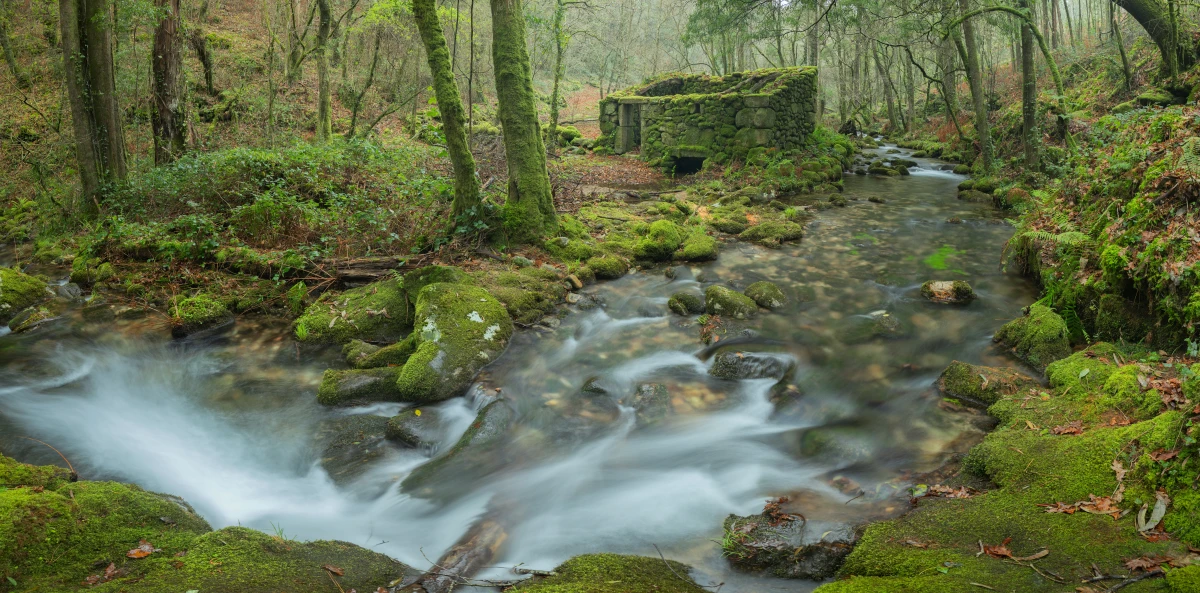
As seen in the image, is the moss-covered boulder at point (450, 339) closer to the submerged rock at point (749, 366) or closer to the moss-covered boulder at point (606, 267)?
the moss-covered boulder at point (606, 267)

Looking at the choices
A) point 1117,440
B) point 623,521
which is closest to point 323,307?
point 623,521

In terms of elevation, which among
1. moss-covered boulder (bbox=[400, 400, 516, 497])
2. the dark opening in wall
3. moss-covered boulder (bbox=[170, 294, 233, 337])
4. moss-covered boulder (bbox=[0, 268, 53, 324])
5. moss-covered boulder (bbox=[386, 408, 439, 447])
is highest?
the dark opening in wall

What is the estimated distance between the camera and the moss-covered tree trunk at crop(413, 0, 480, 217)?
319 inches

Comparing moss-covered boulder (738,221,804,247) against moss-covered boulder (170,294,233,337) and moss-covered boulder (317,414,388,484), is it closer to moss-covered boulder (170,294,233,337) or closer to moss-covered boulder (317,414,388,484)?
moss-covered boulder (317,414,388,484)

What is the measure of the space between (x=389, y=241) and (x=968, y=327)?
777 centimetres

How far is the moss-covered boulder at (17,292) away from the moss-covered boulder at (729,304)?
30.2ft

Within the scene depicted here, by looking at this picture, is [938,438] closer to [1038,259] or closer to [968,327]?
[968,327]

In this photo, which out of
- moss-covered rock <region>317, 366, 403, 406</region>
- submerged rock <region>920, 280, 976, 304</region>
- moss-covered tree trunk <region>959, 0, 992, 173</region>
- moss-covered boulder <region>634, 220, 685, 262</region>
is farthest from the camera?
moss-covered tree trunk <region>959, 0, 992, 173</region>

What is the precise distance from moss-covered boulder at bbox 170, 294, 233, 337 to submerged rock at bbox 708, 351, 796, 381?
20.7 feet

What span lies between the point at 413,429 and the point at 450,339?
1.40 metres

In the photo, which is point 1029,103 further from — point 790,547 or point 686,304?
point 790,547

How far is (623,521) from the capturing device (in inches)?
175

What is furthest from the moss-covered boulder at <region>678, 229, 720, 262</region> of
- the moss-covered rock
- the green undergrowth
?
the green undergrowth

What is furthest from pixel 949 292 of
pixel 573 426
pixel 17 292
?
pixel 17 292
